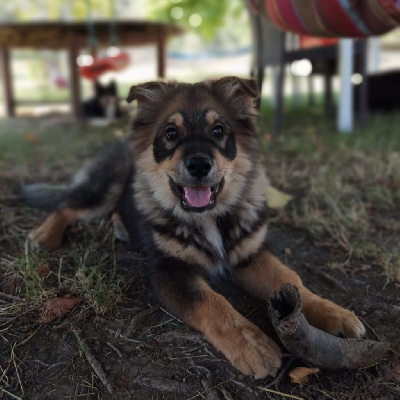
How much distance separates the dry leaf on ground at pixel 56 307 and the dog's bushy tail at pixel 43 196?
153 centimetres

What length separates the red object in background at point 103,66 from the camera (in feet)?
26.2

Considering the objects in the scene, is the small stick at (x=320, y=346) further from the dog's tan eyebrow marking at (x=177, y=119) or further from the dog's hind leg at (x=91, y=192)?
the dog's hind leg at (x=91, y=192)

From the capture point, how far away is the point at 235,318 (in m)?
2.06

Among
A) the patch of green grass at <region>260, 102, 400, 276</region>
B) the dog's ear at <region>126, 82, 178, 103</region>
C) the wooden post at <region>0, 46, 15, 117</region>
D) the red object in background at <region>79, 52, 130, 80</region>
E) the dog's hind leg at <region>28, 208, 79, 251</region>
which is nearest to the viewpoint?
the dog's ear at <region>126, 82, 178, 103</region>

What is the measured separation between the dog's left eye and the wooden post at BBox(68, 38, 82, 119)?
7014 mm

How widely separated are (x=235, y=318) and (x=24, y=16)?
18644 mm

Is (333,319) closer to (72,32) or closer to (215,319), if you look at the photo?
(215,319)

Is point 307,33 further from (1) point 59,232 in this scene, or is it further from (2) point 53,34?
(2) point 53,34

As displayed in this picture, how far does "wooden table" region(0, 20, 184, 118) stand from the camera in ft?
26.7

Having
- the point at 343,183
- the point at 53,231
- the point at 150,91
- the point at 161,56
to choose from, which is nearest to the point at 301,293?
the point at 150,91

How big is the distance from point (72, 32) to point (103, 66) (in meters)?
1.15

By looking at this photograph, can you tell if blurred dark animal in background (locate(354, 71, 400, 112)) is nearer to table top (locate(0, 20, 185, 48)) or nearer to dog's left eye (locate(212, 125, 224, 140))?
table top (locate(0, 20, 185, 48))

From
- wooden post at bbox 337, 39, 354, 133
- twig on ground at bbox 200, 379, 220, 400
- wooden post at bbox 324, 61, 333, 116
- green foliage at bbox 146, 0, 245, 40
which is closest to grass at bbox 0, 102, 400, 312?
wooden post at bbox 337, 39, 354, 133

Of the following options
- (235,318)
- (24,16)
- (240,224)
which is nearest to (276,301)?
(235,318)
